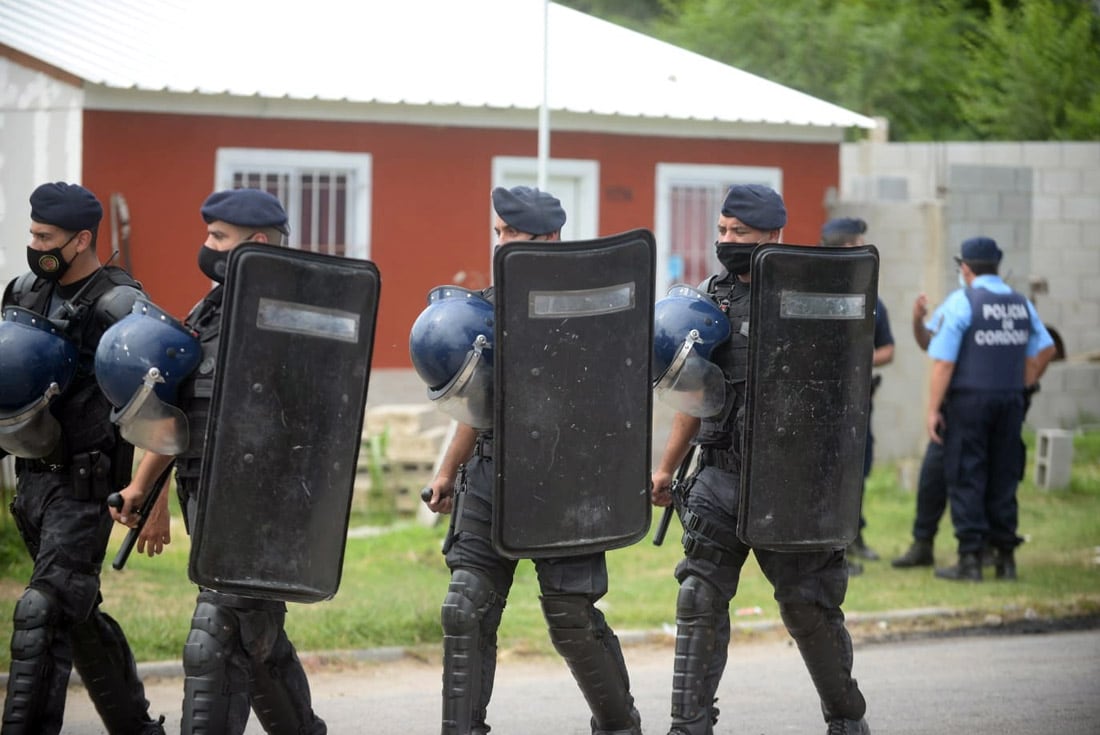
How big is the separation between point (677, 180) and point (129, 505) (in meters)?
11.1

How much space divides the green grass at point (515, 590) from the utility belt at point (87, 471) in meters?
2.32

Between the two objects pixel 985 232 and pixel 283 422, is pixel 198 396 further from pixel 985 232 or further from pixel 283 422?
pixel 985 232

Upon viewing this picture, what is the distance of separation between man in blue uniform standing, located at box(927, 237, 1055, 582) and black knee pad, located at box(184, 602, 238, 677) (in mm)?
6106

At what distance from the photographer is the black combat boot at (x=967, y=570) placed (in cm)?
1032

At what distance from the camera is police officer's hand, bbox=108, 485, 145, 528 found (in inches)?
212

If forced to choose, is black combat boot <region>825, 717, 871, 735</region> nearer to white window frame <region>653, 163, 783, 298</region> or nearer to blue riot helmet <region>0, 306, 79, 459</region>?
blue riot helmet <region>0, 306, 79, 459</region>

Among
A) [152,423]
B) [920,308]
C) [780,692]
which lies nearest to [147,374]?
[152,423]

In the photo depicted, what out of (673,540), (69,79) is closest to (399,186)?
(69,79)

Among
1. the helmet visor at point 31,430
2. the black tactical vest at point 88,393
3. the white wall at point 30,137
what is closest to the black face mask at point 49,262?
the black tactical vest at point 88,393

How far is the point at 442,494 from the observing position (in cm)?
589

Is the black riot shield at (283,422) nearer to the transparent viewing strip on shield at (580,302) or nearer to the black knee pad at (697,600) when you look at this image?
the transparent viewing strip on shield at (580,302)

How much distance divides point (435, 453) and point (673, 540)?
6.34 feet

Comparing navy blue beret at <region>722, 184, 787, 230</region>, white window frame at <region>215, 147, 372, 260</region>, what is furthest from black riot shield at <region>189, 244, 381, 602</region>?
white window frame at <region>215, 147, 372, 260</region>

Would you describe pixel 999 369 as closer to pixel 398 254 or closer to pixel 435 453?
pixel 435 453
